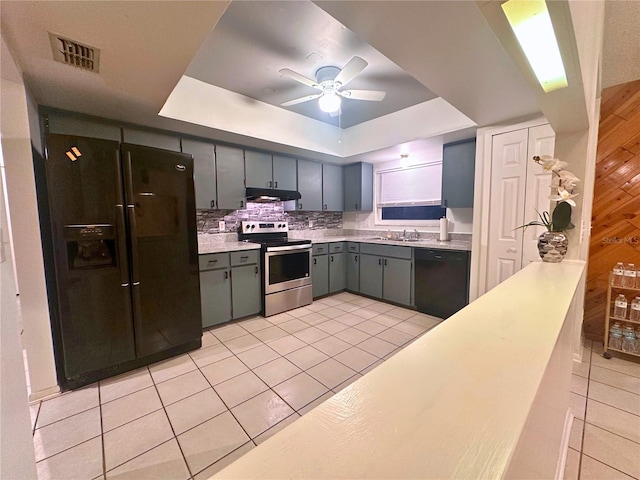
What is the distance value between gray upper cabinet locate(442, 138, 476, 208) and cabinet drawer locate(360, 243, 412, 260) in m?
0.78

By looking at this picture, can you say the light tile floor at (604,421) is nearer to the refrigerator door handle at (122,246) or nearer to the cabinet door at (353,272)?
the cabinet door at (353,272)

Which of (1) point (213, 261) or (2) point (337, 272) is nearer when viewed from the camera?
(1) point (213, 261)

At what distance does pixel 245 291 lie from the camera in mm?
3207

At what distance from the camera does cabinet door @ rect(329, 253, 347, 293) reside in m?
4.12

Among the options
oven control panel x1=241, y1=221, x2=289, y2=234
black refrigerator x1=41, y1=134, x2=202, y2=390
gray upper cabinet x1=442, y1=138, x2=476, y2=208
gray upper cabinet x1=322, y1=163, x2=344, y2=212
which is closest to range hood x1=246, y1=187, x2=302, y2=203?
oven control panel x1=241, y1=221, x2=289, y2=234

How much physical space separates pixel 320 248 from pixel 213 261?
158 centimetres

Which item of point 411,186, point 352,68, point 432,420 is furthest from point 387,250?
point 432,420

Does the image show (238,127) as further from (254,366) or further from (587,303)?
(587,303)

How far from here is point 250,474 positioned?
0.34m

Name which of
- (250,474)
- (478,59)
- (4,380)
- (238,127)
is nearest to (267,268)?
(238,127)

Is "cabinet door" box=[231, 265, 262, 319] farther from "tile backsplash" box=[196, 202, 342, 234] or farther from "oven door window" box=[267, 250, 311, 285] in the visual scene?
"tile backsplash" box=[196, 202, 342, 234]

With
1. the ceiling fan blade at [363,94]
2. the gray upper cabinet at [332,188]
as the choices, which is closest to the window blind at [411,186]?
the gray upper cabinet at [332,188]

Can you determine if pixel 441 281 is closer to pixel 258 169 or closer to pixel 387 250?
pixel 387 250

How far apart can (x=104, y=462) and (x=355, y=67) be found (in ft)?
9.51
